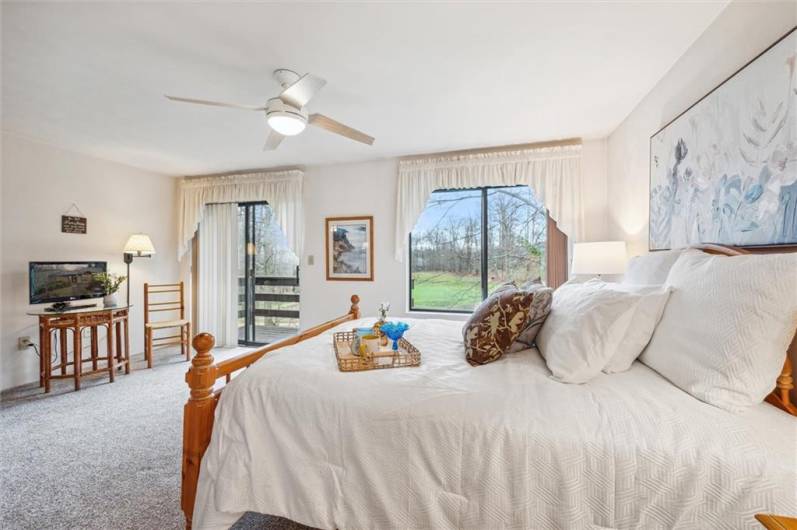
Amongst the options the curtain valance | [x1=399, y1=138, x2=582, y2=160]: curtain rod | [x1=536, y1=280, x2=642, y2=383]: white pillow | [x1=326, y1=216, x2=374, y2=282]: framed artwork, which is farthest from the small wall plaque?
[x1=536, y1=280, x2=642, y2=383]: white pillow

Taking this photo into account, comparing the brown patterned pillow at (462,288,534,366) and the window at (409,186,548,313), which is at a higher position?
the window at (409,186,548,313)

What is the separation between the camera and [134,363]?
4.05m

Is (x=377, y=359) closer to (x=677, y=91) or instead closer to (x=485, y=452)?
(x=485, y=452)

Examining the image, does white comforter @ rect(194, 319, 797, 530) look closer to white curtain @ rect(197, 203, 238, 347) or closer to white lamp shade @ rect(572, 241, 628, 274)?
white lamp shade @ rect(572, 241, 628, 274)

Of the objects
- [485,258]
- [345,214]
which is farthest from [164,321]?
[485,258]

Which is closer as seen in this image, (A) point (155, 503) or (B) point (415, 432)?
(B) point (415, 432)

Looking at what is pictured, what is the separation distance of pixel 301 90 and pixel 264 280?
3.44 metres

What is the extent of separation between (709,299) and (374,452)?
1286 millimetres

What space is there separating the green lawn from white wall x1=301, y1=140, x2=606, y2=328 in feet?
0.62

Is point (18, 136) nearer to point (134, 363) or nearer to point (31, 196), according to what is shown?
point (31, 196)

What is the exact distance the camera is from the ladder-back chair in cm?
398

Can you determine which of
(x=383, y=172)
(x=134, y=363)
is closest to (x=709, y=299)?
(x=383, y=172)

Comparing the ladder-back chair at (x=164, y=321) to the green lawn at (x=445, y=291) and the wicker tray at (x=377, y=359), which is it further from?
the wicker tray at (x=377, y=359)

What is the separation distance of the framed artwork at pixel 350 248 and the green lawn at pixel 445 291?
63cm
